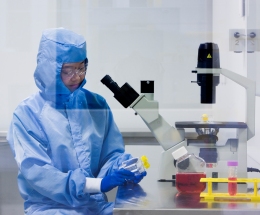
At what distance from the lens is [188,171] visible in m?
1.67

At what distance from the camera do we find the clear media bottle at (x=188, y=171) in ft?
5.25

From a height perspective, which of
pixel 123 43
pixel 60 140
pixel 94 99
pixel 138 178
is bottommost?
pixel 138 178

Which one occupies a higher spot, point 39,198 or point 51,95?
point 51,95

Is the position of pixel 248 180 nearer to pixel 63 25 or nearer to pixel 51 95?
pixel 51 95

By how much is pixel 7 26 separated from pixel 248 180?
148 cm

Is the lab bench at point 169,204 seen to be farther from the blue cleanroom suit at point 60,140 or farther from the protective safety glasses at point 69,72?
the protective safety glasses at point 69,72

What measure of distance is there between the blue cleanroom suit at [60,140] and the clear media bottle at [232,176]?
476 mm

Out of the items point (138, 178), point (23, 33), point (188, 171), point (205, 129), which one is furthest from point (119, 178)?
point (23, 33)

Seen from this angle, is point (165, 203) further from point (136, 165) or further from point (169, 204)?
point (136, 165)

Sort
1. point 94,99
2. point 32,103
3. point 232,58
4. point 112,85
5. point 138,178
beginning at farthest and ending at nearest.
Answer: point 232,58
point 94,99
point 32,103
point 112,85
point 138,178

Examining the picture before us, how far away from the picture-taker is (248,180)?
1574 millimetres

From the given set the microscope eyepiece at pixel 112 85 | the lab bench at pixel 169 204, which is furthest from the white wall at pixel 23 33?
Result: the lab bench at pixel 169 204

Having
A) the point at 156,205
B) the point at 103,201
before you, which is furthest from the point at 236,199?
the point at 103,201

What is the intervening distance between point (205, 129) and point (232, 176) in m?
0.26
